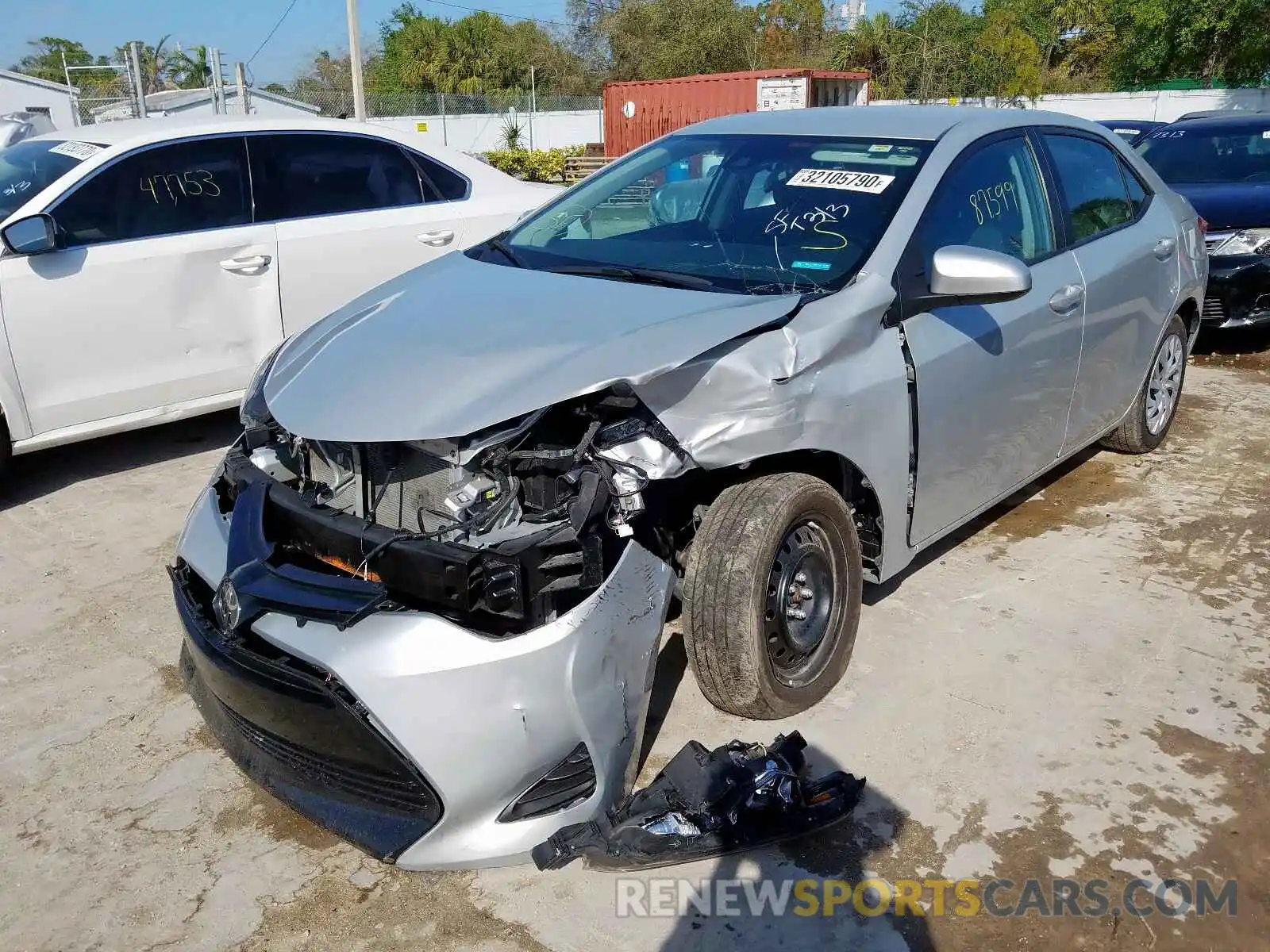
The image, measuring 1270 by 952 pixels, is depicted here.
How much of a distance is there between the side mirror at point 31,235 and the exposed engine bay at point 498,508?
93.6 inches

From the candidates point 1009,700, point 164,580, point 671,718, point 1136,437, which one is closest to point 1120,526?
point 1136,437

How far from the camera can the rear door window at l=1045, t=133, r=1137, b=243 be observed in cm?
419

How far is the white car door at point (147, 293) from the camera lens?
4.70 m

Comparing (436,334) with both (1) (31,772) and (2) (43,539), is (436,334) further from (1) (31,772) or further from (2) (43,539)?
(2) (43,539)

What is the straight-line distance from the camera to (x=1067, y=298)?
3928mm

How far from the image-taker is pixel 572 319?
2930mm

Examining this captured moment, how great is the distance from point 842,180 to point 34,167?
152 inches

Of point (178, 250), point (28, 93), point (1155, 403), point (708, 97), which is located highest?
point (28, 93)

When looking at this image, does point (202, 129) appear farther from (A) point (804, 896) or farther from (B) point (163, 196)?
(A) point (804, 896)

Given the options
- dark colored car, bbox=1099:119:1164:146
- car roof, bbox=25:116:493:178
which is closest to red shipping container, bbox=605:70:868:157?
dark colored car, bbox=1099:119:1164:146

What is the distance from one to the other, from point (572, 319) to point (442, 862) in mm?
1435

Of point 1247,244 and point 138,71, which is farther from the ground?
point 138,71

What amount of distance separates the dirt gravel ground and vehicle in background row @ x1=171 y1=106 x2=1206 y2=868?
0.22 meters

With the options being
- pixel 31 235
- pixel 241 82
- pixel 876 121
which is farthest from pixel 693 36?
pixel 876 121
